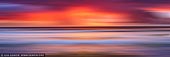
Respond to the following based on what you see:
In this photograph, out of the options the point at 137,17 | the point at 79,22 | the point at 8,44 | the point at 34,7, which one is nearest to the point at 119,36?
the point at 137,17

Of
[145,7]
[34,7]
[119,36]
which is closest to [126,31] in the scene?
[119,36]

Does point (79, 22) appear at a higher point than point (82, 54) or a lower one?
higher

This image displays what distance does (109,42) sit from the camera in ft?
5.05

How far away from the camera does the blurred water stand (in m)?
1.53

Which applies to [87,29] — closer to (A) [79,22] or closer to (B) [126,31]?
(A) [79,22]

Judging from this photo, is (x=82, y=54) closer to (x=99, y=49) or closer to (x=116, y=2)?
(x=99, y=49)

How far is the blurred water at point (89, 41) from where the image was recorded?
1532mm

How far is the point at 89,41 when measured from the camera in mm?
1530

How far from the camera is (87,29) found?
5.00ft

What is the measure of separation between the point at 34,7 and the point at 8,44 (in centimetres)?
29

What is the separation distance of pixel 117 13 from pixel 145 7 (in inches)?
7.1

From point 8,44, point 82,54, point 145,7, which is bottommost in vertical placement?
point 82,54

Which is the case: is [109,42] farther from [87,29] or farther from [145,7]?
[145,7]

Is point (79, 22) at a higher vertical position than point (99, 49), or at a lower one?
higher
